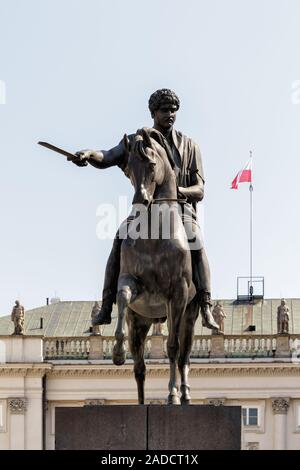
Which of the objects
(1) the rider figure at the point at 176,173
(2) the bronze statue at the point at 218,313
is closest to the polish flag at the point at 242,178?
(2) the bronze statue at the point at 218,313

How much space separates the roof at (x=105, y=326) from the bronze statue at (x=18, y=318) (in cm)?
297

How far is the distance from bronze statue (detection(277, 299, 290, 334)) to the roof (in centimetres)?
257

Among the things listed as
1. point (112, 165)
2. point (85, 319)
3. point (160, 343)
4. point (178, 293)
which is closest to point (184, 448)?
point (178, 293)

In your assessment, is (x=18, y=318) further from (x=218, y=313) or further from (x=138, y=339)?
(x=138, y=339)

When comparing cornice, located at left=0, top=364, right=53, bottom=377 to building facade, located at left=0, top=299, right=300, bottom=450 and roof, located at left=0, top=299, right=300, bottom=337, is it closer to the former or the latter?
building facade, located at left=0, top=299, right=300, bottom=450

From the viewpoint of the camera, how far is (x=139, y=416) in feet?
59.8

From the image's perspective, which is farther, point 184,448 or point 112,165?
point 112,165

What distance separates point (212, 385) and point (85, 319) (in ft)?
25.2

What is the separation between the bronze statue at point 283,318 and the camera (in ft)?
236

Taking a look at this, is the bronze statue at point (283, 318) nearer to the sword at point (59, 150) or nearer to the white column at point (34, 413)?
the white column at point (34, 413)

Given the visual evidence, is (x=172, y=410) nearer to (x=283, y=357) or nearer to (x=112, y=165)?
(x=112, y=165)

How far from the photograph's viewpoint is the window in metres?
71.0
